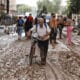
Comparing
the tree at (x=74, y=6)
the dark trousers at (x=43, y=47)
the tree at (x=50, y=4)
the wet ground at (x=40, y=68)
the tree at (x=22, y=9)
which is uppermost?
the dark trousers at (x=43, y=47)


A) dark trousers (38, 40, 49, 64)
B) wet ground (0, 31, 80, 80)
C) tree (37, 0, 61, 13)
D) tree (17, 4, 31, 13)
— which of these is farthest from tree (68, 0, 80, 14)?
tree (17, 4, 31, 13)

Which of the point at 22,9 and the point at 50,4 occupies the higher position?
the point at 50,4

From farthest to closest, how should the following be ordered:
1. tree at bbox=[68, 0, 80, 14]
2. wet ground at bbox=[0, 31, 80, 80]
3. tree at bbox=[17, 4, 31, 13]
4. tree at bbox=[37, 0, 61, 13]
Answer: tree at bbox=[17, 4, 31, 13], tree at bbox=[37, 0, 61, 13], tree at bbox=[68, 0, 80, 14], wet ground at bbox=[0, 31, 80, 80]

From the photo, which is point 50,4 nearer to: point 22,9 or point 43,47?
point 22,9

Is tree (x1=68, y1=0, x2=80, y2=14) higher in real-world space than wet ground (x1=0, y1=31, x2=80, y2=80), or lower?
lower

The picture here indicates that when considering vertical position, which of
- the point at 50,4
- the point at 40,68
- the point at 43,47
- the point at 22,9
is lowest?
the point at 22,9

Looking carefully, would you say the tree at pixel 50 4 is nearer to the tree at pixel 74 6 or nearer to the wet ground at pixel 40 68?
the tree at pixel 74 6

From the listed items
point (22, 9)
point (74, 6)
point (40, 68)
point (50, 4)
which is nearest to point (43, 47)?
point (40, 68)

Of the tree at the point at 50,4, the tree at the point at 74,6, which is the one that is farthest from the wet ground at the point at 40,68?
the tree at the point at 50,4

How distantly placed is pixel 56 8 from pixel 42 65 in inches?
4040

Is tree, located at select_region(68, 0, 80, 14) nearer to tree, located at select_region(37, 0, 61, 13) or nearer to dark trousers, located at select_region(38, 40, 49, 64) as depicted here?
dark trousers, located at select_region(38, 40, 49, 64)

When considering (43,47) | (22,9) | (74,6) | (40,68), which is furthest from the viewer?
(22,9)

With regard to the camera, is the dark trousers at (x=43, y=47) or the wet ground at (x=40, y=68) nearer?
the wet ground at (x=40, y=68)

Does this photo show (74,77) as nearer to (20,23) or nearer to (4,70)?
(4,70)
